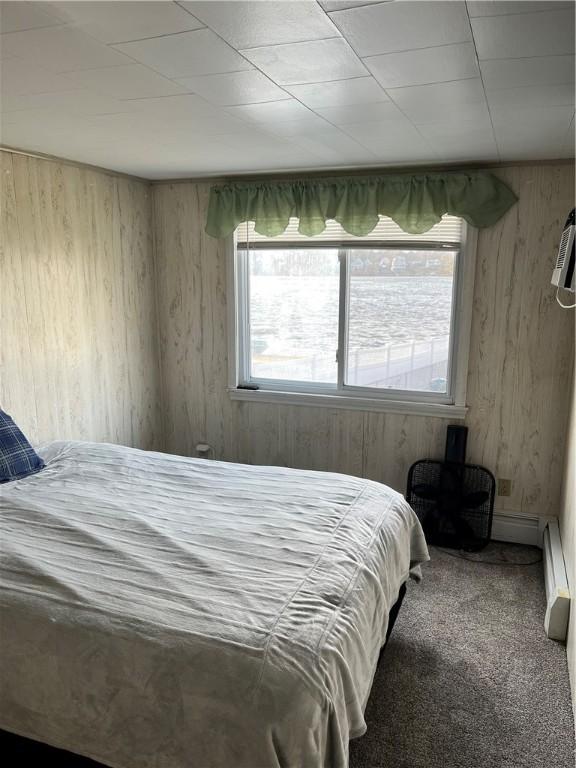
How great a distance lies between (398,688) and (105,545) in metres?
1.31

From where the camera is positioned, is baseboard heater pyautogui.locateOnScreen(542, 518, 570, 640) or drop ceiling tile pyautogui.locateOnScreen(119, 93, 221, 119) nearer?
drop ceiling tile pyautogui.locateOnScreen(119, 93, 221, 119)

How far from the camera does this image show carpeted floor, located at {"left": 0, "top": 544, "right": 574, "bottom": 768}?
6.24 ft

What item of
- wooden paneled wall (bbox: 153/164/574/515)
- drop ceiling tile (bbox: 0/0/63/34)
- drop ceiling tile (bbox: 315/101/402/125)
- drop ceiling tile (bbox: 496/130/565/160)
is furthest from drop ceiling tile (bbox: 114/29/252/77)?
wooden paneled wall (bbox: 153/164/574/515)

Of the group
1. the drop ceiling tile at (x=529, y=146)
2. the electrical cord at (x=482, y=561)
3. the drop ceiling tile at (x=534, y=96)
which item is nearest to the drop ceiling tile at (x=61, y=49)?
the drop ceiling tile at (x=534, y=96)

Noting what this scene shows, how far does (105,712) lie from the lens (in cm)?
147

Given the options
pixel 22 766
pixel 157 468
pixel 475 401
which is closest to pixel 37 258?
pixel 157 468

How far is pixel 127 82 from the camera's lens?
1.82 meters

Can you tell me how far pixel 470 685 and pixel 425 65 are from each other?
228 centimetres

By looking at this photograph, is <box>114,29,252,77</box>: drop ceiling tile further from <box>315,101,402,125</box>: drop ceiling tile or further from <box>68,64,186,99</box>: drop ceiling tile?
<box>315,101,402,125</box>: drop ceiling tile

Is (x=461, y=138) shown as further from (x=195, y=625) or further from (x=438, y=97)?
(x=195, y=625)

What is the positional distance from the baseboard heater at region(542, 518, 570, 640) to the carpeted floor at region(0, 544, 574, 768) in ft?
0.20

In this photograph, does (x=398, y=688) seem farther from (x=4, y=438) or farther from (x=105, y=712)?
(x=4, y=438)

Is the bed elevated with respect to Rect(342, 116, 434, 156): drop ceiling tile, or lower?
lower

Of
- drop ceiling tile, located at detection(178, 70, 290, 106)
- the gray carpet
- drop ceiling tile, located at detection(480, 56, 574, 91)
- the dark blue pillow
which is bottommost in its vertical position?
the gray carpet
